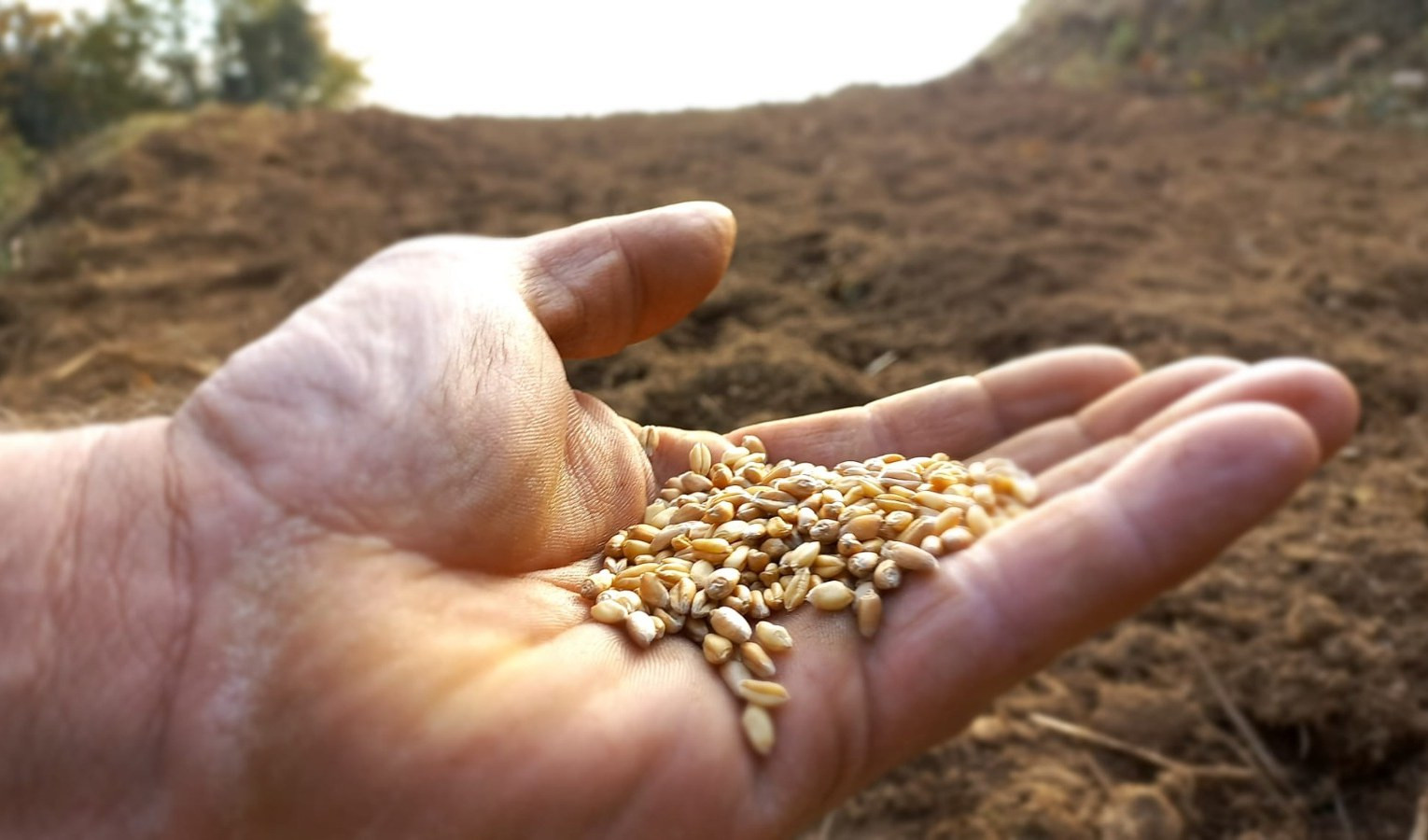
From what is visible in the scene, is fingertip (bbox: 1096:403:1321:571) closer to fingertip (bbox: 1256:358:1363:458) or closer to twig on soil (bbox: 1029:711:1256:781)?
fingertip (bbox: 1256:358:1363:458)

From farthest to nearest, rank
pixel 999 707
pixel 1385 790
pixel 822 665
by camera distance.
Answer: pixel 999 707 < pixel 1385 790 < pixel 822 665

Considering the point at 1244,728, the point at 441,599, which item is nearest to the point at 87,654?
the point at 441,599

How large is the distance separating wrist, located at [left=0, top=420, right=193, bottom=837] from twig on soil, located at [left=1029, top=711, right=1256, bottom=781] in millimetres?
1336

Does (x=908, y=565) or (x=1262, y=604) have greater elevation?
(x=908, y=565)

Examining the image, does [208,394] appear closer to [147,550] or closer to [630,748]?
[147,550]

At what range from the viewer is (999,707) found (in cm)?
179

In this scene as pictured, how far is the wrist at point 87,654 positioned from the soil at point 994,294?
47cm

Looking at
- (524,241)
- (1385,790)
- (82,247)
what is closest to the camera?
(524,241)

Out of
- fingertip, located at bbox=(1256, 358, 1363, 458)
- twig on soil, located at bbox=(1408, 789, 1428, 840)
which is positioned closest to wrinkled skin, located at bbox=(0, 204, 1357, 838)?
fingertip, located at bbox=(1256, 358, 1363, 458)

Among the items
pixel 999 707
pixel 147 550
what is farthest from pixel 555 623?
pixel 999 707

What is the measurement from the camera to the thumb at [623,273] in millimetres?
1053

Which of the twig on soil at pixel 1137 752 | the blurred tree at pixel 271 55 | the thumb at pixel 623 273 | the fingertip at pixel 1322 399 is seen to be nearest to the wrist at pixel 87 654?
the thumb at pixel 623 273

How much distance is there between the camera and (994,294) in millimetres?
2654

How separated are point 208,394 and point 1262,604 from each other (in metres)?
1.71
